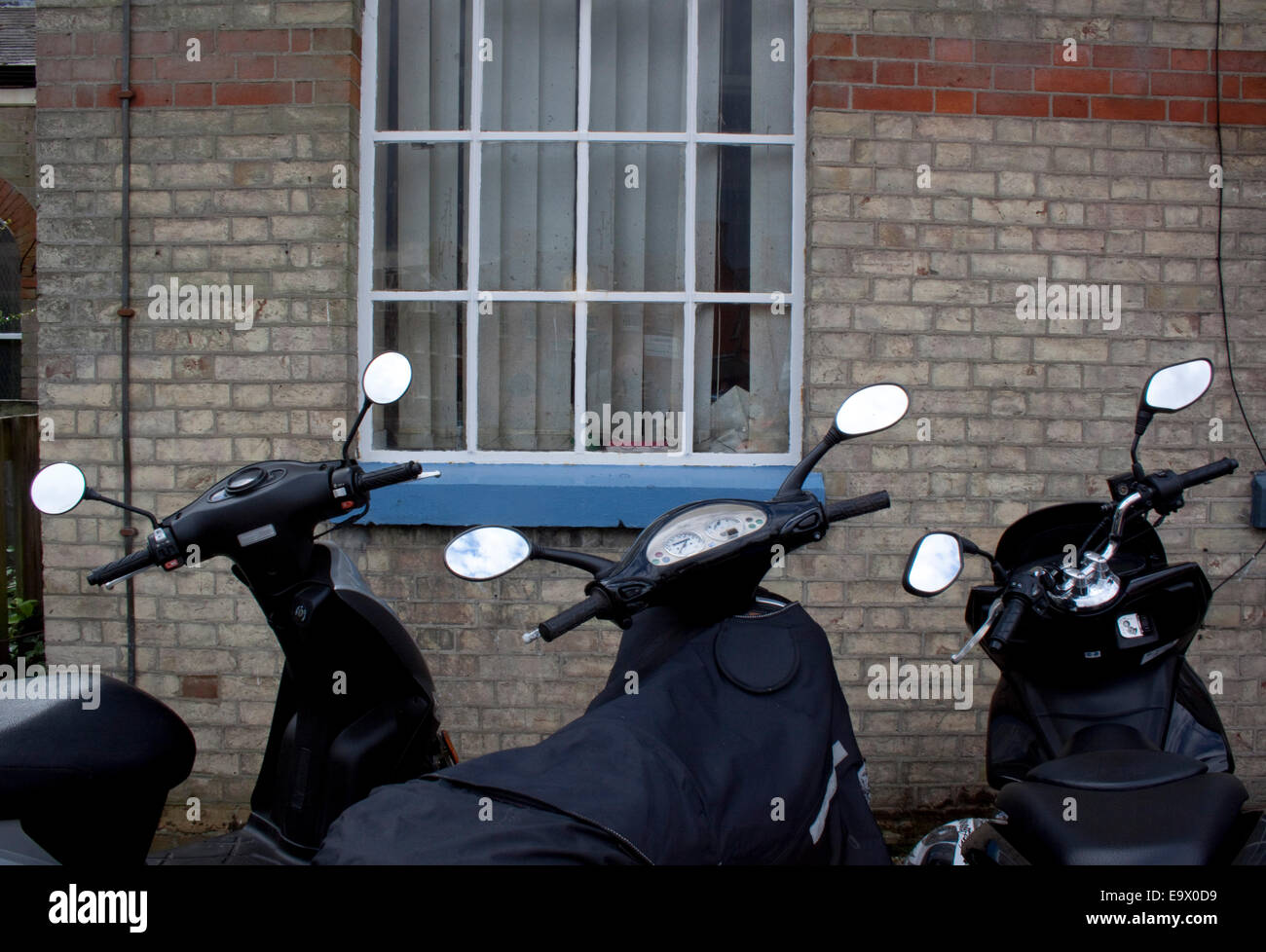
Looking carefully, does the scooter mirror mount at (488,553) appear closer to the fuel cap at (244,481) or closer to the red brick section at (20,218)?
the fuel cap at (244,481)

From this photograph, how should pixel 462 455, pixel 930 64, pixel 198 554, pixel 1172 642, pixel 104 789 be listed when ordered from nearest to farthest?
pixel 104 789
pixel 1172 642
pixel 198 554
pixel 930 64
pixel 462 455

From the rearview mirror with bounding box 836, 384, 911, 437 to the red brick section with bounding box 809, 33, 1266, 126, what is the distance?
2268 mm

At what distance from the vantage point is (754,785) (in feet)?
4.65

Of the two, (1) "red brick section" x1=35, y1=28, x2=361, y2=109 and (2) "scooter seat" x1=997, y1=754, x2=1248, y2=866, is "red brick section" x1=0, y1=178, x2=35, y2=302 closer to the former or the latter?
(1) "red brick section" x1=35, y1=28, x2=361, y2=109

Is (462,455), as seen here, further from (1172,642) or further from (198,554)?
(1172,642)

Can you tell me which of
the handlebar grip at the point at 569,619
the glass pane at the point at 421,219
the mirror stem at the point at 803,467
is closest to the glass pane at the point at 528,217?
the glass pane at the point at 421,219

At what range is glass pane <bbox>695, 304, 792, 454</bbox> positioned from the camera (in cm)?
387

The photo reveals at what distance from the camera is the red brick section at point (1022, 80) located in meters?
3.59

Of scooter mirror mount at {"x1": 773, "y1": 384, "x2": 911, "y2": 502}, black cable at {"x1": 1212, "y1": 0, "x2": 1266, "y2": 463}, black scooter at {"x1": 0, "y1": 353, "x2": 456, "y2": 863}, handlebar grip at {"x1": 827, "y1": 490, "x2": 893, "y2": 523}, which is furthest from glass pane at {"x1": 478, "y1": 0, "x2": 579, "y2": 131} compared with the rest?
handlebar grip at {"x1": 827, "y1": 490, "x2": 893, "y2": 523}

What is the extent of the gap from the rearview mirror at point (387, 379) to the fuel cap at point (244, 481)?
31 cm

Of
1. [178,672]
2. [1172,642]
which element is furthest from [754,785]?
[178,672]

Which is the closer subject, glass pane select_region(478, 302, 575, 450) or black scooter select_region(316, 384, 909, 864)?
black scooter select_region(316, 384, 909, 864)

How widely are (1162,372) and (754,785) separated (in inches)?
50.0

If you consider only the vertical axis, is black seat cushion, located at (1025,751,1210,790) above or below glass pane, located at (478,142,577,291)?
below
